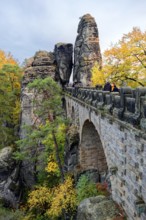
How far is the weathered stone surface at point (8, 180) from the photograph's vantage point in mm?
22312

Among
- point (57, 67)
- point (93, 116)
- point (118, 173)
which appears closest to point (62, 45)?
point (57, 67)

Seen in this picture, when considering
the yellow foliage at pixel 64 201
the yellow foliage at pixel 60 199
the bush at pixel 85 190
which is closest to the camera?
the bush at pixel 85 190

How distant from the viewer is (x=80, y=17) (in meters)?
38.5

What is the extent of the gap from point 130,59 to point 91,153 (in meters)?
10.4

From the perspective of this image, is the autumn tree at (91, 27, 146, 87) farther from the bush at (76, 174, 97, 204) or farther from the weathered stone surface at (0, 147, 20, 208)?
the weathered stone surface at (0, 147, 20, 208)

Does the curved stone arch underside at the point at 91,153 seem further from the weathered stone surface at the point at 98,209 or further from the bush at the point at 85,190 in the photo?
the weathered stone surface at the point at 98,209

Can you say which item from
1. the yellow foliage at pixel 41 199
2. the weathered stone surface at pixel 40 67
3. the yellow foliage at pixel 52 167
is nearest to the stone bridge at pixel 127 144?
the yellow foliage at pixel 52 167

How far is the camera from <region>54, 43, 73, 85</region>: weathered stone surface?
3534 cm

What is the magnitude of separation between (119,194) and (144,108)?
495 cm

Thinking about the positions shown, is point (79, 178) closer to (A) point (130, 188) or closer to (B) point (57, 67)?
(A) point (130, 188)

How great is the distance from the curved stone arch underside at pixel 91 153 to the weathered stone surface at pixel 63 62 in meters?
18.7

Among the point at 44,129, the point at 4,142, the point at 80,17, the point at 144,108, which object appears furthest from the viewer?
the point at 80,17

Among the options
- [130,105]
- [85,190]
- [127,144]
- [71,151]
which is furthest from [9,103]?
[130,105]

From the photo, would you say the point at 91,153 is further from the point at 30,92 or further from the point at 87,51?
the point at 87,51
